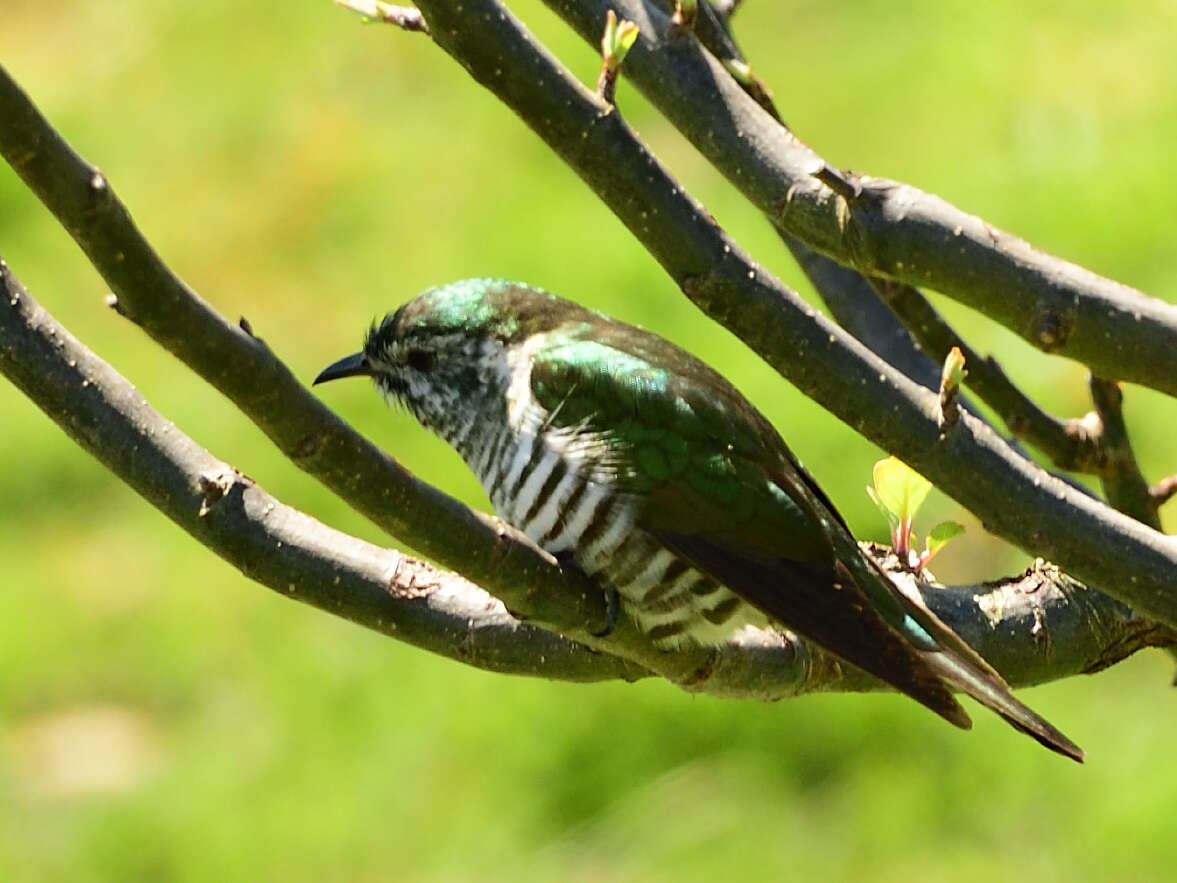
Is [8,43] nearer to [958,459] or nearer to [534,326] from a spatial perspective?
[534,326]

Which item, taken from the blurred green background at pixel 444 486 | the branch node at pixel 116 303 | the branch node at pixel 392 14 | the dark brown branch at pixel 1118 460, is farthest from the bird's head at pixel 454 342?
the blurred green background at pixel 444 486

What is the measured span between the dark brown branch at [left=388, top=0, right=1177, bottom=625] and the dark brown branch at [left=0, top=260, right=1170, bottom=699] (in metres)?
0.52

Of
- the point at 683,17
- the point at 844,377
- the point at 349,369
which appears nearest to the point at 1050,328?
the point at 844,377

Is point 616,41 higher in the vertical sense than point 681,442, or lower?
higher

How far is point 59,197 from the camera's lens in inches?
72.7

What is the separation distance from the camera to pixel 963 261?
2.28 meters

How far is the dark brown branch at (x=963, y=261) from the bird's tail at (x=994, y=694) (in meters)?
0.65

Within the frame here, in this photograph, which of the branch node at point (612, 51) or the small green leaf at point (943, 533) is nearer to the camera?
the branch node at point (612, 51)

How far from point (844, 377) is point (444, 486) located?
3.89m

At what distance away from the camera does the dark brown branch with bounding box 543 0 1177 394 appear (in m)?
2.28

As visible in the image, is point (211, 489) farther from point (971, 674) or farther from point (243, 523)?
point (971, 674)

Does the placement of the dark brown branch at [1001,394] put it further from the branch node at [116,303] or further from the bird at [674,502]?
the branch node at [116,303]

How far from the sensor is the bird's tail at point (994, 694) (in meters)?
2.68

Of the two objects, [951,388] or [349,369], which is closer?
[951,388]
